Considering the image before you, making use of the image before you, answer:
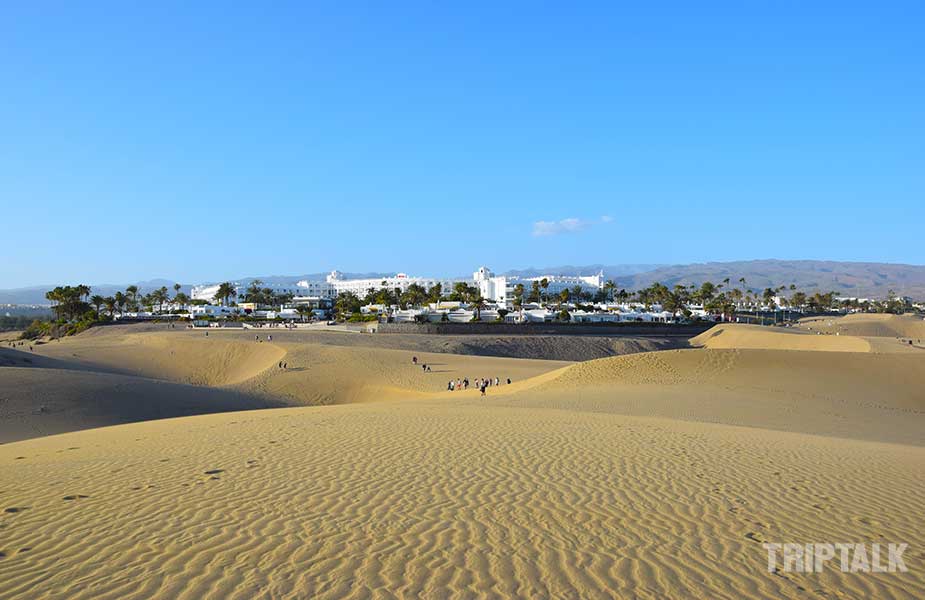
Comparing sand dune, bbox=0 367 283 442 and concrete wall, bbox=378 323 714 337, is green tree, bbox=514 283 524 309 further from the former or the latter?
sand dune, bbox=0 367 283 442

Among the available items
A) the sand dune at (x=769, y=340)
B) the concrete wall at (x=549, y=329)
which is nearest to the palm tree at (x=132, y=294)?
the concrete wall at (x=549, y=329)

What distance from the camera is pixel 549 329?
76.1m

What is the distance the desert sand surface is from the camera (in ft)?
19.1

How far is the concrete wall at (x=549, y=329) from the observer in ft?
235

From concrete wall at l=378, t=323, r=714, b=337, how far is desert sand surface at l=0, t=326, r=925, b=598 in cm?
5256

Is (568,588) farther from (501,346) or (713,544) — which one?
(501,346)

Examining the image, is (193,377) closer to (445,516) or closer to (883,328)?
(445,516)

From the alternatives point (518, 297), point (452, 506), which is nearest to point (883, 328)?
point (518, 297)

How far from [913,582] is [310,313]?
11088 centimetres

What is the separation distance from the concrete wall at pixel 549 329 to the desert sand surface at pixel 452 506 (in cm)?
5256

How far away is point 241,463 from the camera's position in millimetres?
10820

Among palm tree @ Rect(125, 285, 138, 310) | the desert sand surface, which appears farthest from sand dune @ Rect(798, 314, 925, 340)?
palm tree @ Rect(125, 285, 138, 310)

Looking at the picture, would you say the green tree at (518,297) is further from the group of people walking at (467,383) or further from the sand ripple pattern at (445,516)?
the sand ripple pattern at (445,516)

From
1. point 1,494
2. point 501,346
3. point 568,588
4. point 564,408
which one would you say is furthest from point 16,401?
point 501,346
